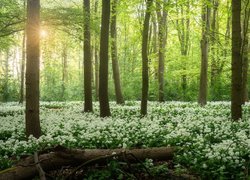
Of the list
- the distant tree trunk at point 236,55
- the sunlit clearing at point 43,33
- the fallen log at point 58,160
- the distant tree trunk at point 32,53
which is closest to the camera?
the fallen log at point 58,160

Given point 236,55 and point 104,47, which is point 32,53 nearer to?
point 104,47

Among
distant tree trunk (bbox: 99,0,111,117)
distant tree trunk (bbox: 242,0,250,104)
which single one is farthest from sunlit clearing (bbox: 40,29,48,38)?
distant tree trunk (bbox: 242,0,250,104)

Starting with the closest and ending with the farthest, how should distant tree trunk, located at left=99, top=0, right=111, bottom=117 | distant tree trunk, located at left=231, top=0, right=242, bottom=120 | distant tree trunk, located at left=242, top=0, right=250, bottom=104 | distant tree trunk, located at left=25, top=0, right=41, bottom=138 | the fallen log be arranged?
the fallen log
distant tree trunk, located at left=25, top=0, right=41, bottom=138
distant tree trunk, located at left=231, top=0, right=242, bottom=120
distant tree trunk, located at left=99, top=0, right=111, bottom=117
distant tree trunk, located at left=242, top=0, right=250, bottom=104

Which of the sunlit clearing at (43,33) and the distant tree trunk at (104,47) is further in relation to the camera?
the sunlit clearing at (43,33)

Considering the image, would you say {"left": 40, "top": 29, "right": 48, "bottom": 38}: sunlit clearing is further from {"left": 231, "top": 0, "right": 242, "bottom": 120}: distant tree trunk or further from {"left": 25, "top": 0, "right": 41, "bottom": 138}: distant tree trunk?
{"left": 231, "top": 0, "right": 242, "bottom": 120}: distant tree trunk

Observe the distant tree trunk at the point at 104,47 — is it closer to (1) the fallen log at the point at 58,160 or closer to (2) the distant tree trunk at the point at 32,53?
(2) the distant tree trunk at the point at 32,53

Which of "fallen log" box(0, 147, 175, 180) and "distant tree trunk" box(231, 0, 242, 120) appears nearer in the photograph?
"fallen log" box(0, 147, 175, 180)

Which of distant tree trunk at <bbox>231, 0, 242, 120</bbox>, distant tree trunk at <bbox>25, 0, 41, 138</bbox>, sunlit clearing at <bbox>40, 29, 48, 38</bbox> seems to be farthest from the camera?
sunlit clearing at <bbox>40, 29, 48, 38</bbox>

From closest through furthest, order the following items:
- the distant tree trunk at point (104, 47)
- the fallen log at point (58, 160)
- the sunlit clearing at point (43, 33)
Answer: the fallen log at point (58, 160) < the distant tree trunk at point (104, 47) < the sunlit clearing at point (43, 33)

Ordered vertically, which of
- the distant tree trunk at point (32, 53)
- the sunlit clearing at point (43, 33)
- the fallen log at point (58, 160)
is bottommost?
the fallen log at point (58, 160)

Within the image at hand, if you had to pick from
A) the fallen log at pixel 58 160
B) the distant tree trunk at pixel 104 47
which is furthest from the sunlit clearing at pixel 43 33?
the fallen log at pixel 58 160

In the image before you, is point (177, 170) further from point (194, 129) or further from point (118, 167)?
point (194, 129)

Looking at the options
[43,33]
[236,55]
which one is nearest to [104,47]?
[43,33]

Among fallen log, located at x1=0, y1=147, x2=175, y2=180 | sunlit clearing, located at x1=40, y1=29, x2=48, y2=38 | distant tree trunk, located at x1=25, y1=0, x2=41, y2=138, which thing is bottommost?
fallen log, located at x1=0, y1=147, x2=175, y2=180
